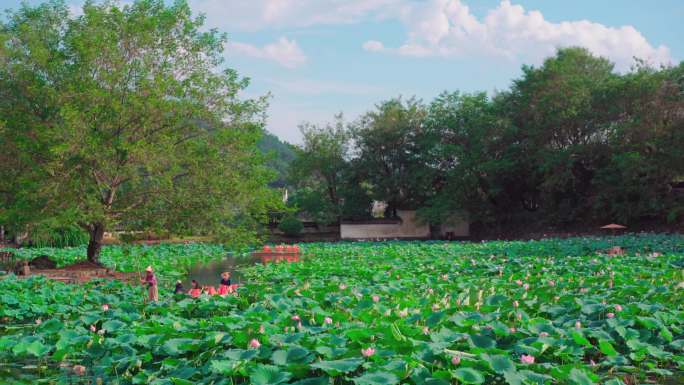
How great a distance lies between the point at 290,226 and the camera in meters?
31.5

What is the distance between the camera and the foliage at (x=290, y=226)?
31.5 meters

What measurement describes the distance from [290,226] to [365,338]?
86.9ft

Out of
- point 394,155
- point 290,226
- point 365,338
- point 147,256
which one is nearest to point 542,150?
point 394,155

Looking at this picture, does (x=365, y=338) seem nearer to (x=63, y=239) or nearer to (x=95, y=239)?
(x=95, y=239)

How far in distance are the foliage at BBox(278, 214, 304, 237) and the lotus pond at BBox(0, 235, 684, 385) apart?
22.0 meters

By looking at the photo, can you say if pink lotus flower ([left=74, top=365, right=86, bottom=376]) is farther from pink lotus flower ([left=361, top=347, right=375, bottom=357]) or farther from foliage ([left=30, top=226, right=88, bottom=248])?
foliage ([left=30, top=226, right=88, bottom=248])

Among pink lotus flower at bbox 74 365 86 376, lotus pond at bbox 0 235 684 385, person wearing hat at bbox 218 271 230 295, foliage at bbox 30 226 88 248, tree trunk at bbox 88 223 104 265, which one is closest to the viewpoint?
lotus pond at bbox 0 235 684 385

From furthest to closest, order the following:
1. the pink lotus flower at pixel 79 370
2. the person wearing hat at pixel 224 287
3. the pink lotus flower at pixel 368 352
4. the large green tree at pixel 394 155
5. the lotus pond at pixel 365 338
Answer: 1. the large green tree at pixel 394 155
2. the person wearing hat at pixel 224 287
3. the pink lotus flower at pixel 79 370
4. the pink lotus flower at pixel 368 352
5. the lotus pond at pixel 365 338

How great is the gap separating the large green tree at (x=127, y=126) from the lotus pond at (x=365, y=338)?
165 inches

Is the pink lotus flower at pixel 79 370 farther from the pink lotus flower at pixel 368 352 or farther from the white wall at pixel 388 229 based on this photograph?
the white wall at pixel 388 229

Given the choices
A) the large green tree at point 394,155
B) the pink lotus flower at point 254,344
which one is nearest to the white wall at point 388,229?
the large green tree at point 394,155

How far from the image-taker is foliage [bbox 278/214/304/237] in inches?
1238

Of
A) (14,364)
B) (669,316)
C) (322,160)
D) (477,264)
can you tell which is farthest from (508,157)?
(14,364)

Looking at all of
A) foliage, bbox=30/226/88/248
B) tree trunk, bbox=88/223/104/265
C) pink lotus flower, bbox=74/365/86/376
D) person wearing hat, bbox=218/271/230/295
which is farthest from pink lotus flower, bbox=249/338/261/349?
foliage, bbox=30/226/88/248
